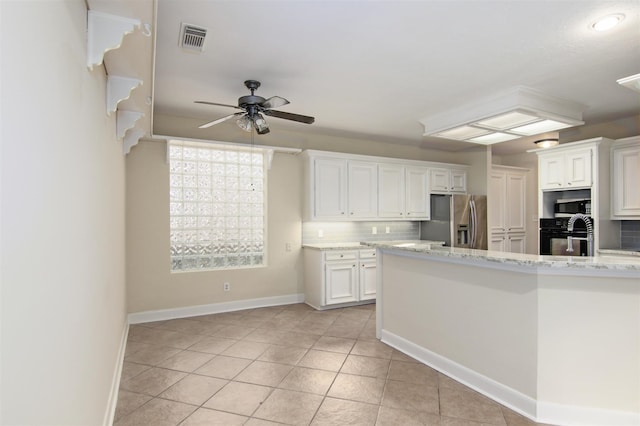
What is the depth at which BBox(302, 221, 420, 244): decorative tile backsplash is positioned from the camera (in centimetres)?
565

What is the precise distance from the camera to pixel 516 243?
683 centimetres

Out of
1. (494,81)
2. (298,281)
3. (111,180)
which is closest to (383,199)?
(298,281)

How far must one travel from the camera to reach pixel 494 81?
346cm

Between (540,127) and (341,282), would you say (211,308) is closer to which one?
(341,282)

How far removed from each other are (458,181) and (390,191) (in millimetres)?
1571

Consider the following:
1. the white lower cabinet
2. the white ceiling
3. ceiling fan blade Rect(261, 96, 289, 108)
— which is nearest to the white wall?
the white ceiling

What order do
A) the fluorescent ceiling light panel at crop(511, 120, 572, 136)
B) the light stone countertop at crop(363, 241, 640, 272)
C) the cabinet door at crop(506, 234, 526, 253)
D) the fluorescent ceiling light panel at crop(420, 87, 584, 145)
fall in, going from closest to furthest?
the light stone countertop at crop(363, 241, 640, 272) < the fluorescent ceiling light panel at crop(420, 87, 584, 145) < the fluorescent ceiling light panel at crop(511, 120, 572, 136) < the cabinet door at crop(506, 234, 526, 253)

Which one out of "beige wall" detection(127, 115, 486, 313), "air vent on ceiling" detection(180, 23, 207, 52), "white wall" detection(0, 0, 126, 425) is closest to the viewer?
"white wall" detection(0, 0, 126, 425)

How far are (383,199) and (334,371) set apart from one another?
336 cm

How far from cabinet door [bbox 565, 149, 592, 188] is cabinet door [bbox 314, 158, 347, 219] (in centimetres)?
309

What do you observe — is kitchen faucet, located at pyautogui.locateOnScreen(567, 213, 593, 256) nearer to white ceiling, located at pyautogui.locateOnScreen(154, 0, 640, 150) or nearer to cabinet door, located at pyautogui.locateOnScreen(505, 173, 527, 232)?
white ceiling, located at pyautogui.locateOnScreen(154, 0, 640, 150)

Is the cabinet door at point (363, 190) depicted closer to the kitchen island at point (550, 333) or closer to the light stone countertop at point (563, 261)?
the kitchen island at point (550, 333)

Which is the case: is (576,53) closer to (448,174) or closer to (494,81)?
(494,81)

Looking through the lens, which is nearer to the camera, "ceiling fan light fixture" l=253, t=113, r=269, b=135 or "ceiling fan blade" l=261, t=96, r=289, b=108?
"ceiling fan blade" l=261, t=96, r=289, b=108
